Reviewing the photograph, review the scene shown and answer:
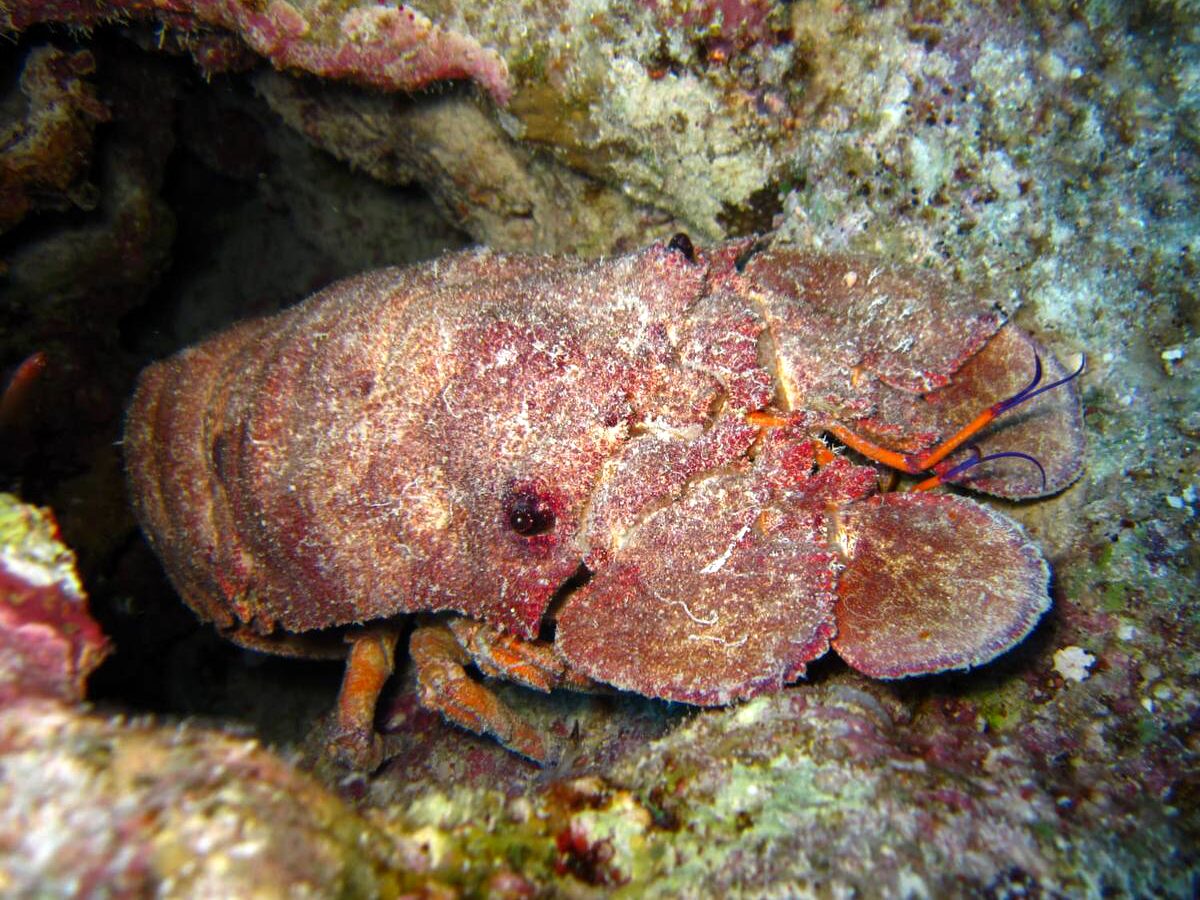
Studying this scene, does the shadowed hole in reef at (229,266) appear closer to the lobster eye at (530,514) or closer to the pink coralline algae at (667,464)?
the pink coralline algae at (667,464)

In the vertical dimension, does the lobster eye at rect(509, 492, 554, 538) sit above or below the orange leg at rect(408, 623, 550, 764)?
above

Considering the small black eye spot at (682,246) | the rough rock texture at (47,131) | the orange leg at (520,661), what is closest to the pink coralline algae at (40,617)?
the orange leg at (520,661)

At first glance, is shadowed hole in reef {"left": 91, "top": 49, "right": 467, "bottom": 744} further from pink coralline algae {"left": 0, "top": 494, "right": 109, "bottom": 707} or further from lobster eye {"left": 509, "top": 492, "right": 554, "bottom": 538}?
pink coralline algae {"left": 0, "top": 494, "right": 109, "bottom": 707}

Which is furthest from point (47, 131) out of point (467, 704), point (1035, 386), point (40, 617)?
point (1035, 386)

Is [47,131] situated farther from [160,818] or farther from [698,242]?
[160,818]

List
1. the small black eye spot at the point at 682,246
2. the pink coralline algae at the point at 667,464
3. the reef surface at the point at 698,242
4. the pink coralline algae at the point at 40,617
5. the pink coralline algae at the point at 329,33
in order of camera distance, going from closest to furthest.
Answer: the pink coralline algae at the point at 40,617 < the reef surface at the point at 698,242 < the pink coralline algae at the point at 667,464 < the small black eye spot at the point at 682,246 < the pink coralline algae at the point at 329,33

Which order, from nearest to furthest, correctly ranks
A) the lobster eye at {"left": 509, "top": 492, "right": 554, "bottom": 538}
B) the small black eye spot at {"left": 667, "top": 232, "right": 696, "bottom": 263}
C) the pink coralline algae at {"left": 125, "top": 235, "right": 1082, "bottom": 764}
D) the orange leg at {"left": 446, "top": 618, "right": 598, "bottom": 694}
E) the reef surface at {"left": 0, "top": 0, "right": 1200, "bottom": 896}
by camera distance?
the reef surface at {"left": 0, "top": 0, "right": 1200, "bottom": 896}
the pink coralline algae at {"left": 125, "top": 235, "right": 1082, "bottom": 764}
the lobster eye at {"left": 509, "top": 492, "right": 554, "bottom": 538}
the small black eye spot at {"left": 667, "top": 232, "right": 696, "bottom": 263}
the orange leg at {"left": 446, "top": 618, "right": 598, "bottom": 694}

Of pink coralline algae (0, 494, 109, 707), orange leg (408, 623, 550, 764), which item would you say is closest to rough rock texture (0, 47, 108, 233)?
pink coralline algae (0, 494, 109, 707)

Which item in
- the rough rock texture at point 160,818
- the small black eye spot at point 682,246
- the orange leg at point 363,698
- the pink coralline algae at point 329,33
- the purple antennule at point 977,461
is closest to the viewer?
the rough rock texture at point 160,818
